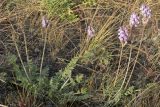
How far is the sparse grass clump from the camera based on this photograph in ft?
8.59

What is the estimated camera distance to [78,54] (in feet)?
10.0

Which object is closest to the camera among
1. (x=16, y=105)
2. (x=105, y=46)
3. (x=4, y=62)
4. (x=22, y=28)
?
(x=16, y=105)

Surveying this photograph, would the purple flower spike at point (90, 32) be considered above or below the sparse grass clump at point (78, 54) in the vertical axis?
above

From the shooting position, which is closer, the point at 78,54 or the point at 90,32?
the point at 90,32

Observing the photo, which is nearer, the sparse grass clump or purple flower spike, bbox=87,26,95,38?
the sparse grass clump

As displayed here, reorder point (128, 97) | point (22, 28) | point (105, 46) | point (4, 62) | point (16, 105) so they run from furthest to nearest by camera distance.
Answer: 1. point (22, 28)
2. point (105, 46)
3. point (4, 62)
4. point (128, 97)
5. point (16, 105)

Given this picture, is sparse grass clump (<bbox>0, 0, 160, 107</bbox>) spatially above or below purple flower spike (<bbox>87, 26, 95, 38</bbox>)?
below

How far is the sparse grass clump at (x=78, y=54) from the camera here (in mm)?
2617

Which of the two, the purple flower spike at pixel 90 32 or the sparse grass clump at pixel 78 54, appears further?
the purple flower spike at pixel 90 32

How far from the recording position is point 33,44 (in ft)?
10.6

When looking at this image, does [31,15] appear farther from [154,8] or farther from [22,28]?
[154,8]

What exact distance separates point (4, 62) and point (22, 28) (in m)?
0.51

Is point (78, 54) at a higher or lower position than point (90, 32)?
lower

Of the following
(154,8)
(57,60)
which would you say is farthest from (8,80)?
(154,8)
